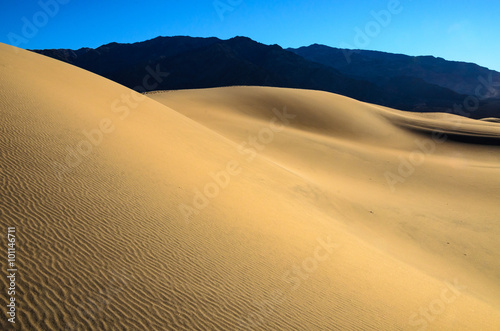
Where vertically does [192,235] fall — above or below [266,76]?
below

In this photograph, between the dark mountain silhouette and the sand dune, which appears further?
the dark mountain silhouette

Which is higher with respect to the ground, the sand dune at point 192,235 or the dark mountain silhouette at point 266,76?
the dark mountain silhouette at point 266,76

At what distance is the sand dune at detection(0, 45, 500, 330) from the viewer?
2.91 metres

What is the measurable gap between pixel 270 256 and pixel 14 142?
15.5 feet

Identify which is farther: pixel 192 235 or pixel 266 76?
pixel 266 76

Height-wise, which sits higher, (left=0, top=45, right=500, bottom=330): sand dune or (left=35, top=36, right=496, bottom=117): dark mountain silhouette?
(left=35, top=36, right=496, bottom=117): dark mountain silhouette

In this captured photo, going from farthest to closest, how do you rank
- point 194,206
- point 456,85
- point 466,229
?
1. point 456,85
2. point 466,229
3. point 194,206

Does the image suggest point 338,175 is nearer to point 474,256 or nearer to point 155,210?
point 474,256

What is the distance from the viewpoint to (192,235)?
4.24 metres

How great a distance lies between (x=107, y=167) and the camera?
518cm

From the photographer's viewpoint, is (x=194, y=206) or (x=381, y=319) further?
(x=194, y=206)

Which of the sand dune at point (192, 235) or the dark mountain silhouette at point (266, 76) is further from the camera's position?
the dark mountain silhouette at point (266, 76)

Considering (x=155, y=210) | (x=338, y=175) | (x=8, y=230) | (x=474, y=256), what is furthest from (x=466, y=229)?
(x=8, y=230)

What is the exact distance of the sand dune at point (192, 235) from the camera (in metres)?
2.91
